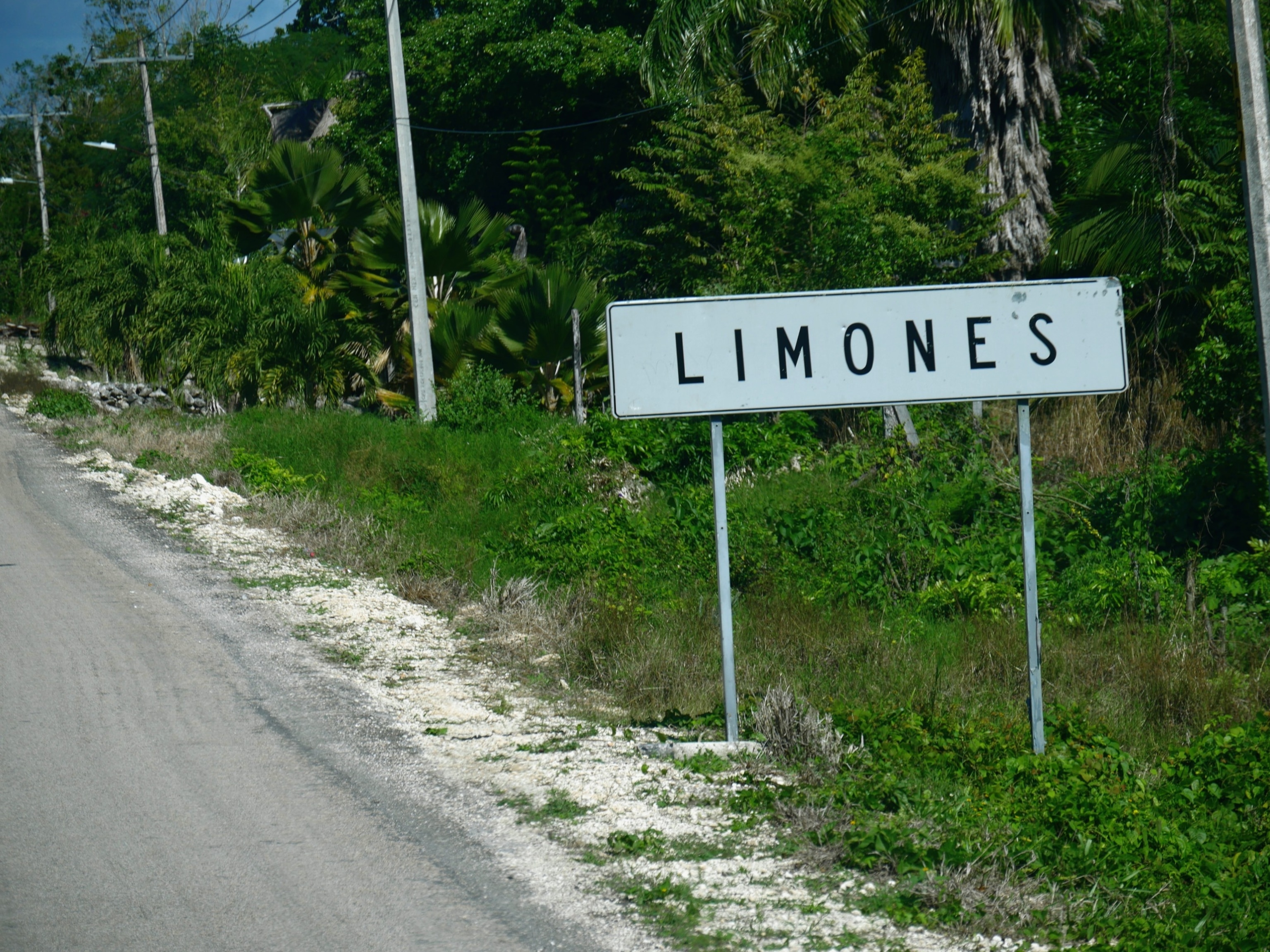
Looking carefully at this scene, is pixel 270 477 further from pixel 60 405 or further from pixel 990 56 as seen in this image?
pixel 990 56

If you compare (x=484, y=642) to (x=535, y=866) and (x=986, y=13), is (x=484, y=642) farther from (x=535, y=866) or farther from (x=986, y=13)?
(x=986, y=13)

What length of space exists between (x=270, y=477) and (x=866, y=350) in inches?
354

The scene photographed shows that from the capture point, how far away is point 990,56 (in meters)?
15.1

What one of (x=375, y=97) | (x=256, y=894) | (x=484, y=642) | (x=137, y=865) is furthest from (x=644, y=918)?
(x=375, y=97)

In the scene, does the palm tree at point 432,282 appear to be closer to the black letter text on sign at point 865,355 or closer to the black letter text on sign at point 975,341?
the black letter text on sign at point 865,355

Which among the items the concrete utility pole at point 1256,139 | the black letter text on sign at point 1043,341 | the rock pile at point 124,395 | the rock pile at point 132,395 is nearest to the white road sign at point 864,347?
the black letter text on sign at point 1043,341

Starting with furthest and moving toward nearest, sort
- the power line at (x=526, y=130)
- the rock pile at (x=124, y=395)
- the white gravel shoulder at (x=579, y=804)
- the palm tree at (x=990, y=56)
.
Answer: the power line at (x=526, y=130)
the rock pile at (x=124, y=395)
the palm tree at (x=990, y=56)
the white gravel shoulder at (x=579, y=804)

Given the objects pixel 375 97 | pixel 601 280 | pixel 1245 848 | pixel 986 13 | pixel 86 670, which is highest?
pixel 375 97

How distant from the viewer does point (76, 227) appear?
3170 centimetres

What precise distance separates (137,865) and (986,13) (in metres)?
13.7

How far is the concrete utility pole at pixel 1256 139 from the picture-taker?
6934 millimetres

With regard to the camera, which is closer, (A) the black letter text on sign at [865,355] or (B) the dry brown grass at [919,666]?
(A) the black letter text on sign at [865,355]

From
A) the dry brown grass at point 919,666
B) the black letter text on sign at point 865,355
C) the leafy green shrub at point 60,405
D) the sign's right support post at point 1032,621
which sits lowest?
the dry brown grass at point 919,666

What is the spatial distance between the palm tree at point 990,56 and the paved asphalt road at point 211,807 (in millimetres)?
11176
